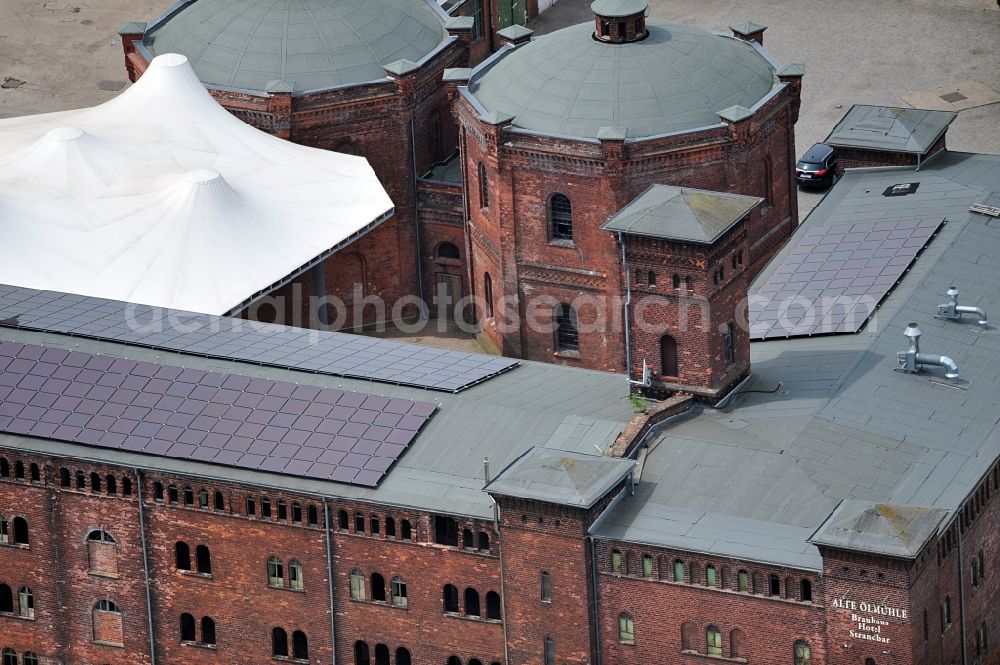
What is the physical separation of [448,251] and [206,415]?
82.3 ft

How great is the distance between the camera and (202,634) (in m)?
96.1

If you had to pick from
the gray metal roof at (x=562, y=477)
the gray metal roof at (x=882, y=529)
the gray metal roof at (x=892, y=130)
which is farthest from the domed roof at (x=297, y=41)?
the gray metal roof at (x=882, y=529)

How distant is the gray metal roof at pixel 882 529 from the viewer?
3278 inches

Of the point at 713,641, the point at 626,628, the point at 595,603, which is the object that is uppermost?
the point at 595,603

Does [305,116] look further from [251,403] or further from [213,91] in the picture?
[251,403]

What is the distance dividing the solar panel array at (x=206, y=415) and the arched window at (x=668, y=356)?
762 cm

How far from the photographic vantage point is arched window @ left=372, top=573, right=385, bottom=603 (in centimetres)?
9256

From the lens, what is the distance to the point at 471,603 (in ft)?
301

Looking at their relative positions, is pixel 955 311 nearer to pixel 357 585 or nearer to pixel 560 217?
pixel 560 217

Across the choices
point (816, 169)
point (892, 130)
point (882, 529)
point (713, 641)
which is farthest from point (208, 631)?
point (816, 169)

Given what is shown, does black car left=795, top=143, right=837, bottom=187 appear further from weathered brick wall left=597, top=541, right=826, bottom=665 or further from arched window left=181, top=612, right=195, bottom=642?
weathered brick wall left=597, top=541, right=826, bottom=665

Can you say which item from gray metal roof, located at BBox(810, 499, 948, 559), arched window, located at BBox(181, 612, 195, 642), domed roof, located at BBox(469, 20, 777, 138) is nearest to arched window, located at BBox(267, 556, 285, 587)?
arched window, located at BBox(181, 612, 195, 642)

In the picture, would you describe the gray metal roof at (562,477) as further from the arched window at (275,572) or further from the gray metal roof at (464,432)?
the arched window at (275,572)

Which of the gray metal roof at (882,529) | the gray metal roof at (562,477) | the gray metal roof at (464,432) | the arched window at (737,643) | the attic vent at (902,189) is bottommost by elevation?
the arched window at (737,643)
